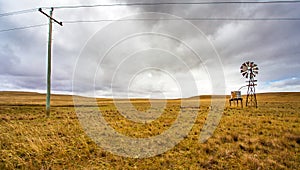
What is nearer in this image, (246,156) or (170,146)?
(246,156)

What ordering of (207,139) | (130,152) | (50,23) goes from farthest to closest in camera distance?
(50,23), (207,139), (130,152)

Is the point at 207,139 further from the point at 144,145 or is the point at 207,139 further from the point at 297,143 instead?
the point at 297,143

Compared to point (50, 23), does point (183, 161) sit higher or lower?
A: lower

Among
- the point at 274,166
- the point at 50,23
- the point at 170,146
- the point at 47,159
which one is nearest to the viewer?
the point at 274,166

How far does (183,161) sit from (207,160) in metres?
0.82

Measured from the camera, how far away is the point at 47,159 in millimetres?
5977

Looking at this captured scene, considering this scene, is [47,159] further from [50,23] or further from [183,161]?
[50,23]

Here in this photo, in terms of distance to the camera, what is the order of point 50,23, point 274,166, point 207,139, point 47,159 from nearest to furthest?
1. point 274,166
2. point 47,159
3. point 207,139
4. point 50,23

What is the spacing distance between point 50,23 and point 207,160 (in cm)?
1839

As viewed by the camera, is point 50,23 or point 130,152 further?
point 50,23

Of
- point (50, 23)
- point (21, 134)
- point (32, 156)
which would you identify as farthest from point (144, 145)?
point (50, 23)

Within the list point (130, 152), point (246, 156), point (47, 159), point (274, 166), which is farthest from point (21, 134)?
point (274, 166)

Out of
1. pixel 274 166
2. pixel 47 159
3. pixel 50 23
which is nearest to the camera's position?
pixel 274 166

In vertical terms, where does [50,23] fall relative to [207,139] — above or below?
above
